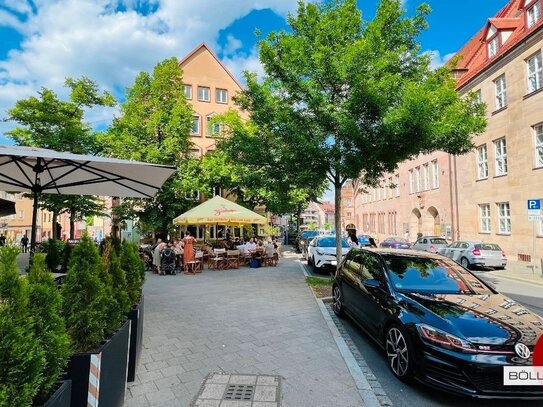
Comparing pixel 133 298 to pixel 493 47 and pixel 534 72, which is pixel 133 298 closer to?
pixel 534 72

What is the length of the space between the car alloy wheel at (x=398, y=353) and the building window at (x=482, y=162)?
74.9ft

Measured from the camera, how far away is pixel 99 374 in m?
2.75

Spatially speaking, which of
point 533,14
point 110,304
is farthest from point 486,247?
point 110,304

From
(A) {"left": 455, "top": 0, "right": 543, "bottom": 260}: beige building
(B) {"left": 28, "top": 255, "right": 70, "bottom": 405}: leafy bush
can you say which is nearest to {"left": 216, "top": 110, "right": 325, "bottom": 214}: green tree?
(B) {"left": 28, "top": 255, "right": 70, "bottom": 405}: leafy bush

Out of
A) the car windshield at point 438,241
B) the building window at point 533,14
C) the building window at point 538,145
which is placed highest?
the building window at point 533,14

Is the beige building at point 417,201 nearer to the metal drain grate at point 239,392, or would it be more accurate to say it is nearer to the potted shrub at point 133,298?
the potted shrub at point 133,298

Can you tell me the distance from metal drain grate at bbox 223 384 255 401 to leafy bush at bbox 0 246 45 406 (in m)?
2.34

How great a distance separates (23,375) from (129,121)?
78.7 feet

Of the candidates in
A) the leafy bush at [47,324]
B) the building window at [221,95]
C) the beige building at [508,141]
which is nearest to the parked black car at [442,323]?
the leafy bush at [47,324]

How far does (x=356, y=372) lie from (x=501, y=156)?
73.8 feet

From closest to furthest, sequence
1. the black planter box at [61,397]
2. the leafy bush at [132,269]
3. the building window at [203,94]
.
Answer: the black planter box at [61,397], the leafy bush at [132,269], the building window at [203,94]

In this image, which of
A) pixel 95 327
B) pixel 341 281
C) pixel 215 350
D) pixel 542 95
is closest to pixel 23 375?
pixel 95 327

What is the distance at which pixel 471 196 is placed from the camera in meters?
24.9

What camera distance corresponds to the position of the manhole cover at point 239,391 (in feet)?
12.2
